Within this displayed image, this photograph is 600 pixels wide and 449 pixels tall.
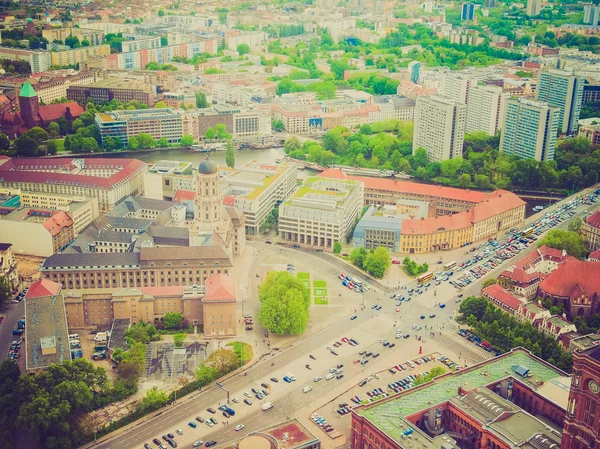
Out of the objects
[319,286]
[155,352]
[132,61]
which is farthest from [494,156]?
[132,61]

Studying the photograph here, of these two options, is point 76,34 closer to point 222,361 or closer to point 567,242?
point 567,242

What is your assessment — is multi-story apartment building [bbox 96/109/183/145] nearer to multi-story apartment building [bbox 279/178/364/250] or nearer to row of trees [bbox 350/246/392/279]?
multi-story apartment building [bbox 279/178/364/250]

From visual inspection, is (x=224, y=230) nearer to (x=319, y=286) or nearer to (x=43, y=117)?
(x=319, y=286)

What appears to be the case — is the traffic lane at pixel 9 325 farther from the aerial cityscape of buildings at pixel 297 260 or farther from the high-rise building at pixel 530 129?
the high-rise building at pixel 530 129

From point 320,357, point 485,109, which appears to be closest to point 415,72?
point 485,109

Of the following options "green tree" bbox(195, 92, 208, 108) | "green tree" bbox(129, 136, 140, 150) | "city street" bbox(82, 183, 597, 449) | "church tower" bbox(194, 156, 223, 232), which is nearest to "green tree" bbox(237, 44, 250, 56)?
"green tree" bbox(195, 92, 208, 108)

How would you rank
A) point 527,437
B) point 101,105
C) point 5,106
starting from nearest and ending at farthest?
point 527,437 < point 5,106 < point 101,105

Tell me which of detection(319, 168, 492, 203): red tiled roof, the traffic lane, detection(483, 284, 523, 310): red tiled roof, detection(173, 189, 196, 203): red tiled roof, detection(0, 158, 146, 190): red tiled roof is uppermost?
detection(0, 158, 146, 190): red tiled roof

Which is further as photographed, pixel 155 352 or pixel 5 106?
pixel 5 106
